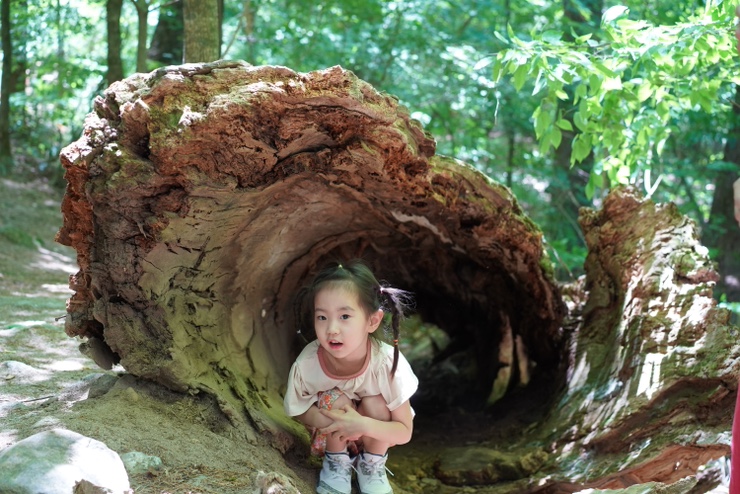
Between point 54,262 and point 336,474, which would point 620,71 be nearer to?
point 336,474

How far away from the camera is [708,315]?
336 centimetres

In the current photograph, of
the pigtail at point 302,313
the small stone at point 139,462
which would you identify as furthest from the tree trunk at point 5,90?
the small stone at point 139,462

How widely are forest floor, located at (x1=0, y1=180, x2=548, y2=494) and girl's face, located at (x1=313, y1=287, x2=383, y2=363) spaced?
Result: 0.52 m

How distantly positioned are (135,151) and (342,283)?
1.02m

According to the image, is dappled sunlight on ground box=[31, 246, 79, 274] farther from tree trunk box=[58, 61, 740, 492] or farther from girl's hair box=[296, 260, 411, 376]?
girl's hair box=[296, 260, 411, 376]

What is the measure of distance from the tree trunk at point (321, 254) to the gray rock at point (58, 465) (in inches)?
32.3

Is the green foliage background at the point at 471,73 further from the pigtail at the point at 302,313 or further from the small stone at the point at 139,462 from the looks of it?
the small stone at the point at 139,462

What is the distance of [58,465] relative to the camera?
202cm

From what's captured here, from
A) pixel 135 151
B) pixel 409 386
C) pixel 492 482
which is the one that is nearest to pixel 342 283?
pixel 409 386

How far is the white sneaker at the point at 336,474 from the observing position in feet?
9.71

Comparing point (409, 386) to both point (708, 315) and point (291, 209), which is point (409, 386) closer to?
point (291, 209)

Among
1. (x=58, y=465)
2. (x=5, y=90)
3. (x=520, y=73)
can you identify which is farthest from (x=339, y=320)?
(x=5, y=90)

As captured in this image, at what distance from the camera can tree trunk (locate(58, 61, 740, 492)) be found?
2852 mm

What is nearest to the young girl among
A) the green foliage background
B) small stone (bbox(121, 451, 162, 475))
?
small stone (bbox(121, 451, 162, 475))
